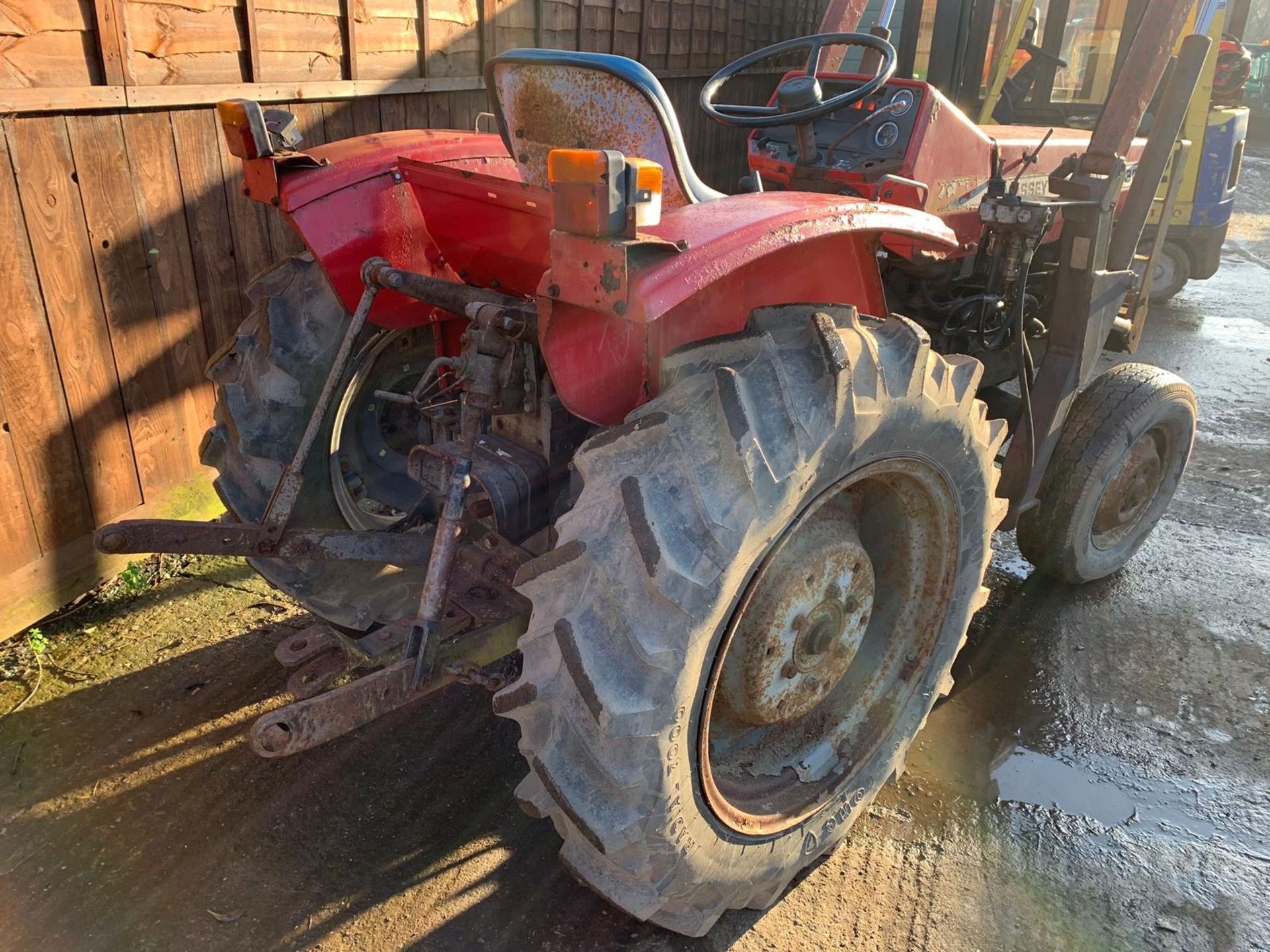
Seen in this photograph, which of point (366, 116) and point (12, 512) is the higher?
point (366, 116)

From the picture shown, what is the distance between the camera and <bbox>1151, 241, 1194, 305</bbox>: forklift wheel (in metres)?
7.13

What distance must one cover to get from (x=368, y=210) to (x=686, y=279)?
3.77ft

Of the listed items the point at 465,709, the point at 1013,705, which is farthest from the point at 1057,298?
the point at 465,709

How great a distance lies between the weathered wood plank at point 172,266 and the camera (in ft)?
10.1

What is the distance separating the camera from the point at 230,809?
89.6 inches

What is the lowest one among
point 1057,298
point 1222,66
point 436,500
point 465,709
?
point 465,709

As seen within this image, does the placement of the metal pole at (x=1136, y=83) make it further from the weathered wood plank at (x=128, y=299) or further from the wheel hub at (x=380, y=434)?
the weathered wood plank at (x=128, y=299)

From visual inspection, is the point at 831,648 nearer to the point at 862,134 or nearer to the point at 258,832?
the point at 258,832

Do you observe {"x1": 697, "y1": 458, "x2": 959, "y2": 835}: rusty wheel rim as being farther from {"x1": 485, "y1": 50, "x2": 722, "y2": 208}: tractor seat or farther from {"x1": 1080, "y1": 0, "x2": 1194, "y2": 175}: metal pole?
A: {"x1": 1080, "y1": 0, "x2": 1194, "y2": 175}: metal pole

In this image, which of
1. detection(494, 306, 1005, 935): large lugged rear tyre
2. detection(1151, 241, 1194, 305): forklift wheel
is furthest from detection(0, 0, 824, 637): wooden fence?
detection(1151, 241, 1194, 305): forklift wheel

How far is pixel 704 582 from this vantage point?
Result: 151 cm

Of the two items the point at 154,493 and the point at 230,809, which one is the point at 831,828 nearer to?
the point at 230,809

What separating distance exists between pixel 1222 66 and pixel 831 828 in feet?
22.0

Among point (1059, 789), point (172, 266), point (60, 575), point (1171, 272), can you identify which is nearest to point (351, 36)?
point (172, 266)
